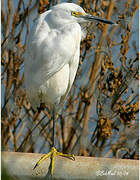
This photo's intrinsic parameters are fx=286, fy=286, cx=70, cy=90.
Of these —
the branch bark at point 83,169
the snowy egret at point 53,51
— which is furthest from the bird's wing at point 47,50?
the branch bark at point 83,169

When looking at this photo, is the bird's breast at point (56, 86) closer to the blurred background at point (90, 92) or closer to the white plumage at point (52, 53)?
the white plumage at point (52, 53)

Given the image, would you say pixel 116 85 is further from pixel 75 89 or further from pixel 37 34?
pixel 37 34

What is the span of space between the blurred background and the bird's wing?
365 millimetres

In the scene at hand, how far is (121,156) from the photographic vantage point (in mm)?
1487

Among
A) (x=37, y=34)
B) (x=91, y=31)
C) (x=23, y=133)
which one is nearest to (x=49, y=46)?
(x=37, y=34)

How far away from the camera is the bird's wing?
3.13ft

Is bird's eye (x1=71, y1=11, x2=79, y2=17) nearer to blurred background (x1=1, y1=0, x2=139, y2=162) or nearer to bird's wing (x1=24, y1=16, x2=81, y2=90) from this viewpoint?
bird's wing (x1=24, y1=16, x2=81, y2=90)

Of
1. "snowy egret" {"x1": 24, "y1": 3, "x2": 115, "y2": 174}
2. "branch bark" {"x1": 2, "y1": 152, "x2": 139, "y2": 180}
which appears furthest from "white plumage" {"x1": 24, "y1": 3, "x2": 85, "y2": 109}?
"branch bark" {"x1": 2, "y1": 152, "x2": 139, "y2": 180}

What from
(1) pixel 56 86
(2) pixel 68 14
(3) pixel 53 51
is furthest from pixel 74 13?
(1) pixel 56 86

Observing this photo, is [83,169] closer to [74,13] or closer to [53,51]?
[53,51]

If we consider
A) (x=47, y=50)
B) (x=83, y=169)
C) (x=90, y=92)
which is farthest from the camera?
(x=90, y=92)

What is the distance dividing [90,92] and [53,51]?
49cm

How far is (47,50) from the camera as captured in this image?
0.96 metres

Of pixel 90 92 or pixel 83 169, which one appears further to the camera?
pixel 90 92
